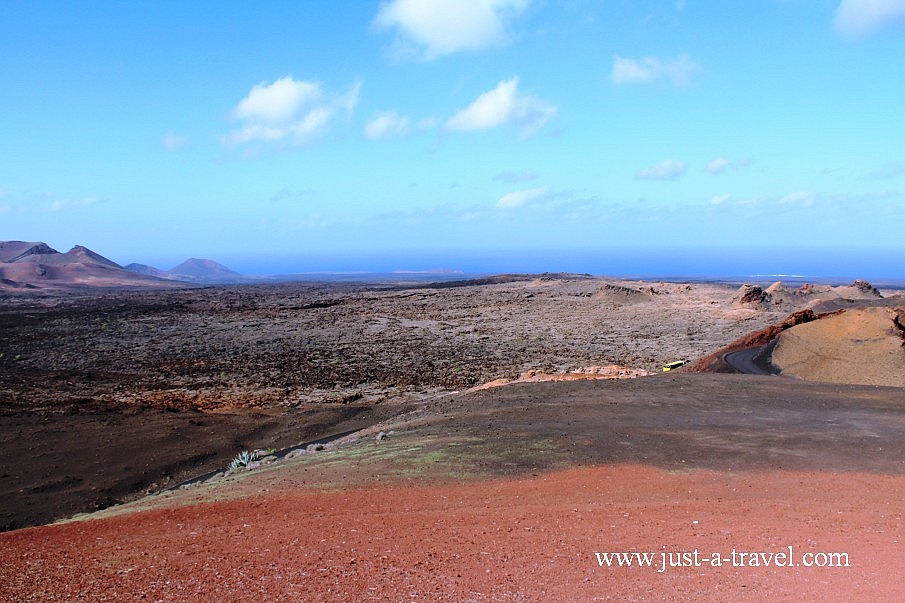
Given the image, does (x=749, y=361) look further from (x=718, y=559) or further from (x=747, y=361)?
(x=718, y=559)

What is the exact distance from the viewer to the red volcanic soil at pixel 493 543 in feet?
15.7

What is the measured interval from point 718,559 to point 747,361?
13.5 meters

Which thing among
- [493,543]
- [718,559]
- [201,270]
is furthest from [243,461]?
[201,270]

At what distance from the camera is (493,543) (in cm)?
564

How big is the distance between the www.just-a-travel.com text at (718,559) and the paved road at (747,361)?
1204cm

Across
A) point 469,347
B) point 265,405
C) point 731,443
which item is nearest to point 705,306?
point 469,347

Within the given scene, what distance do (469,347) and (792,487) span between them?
864 inches

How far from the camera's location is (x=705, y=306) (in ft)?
129

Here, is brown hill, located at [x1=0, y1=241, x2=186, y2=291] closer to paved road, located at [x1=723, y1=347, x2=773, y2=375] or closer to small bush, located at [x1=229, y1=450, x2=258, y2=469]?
small bush, located at [x1=229, y1=450, x2=258, y2=469]

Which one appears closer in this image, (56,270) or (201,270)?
(56,270)

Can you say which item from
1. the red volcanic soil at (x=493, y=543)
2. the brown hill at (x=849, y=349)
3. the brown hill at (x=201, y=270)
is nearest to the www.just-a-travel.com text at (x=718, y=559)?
the red volcanic soil at (x=493, y=543)

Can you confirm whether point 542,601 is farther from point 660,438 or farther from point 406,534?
point 660,438

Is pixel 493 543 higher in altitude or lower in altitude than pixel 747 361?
lower

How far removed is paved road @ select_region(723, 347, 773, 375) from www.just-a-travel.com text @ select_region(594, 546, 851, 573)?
1204cm
